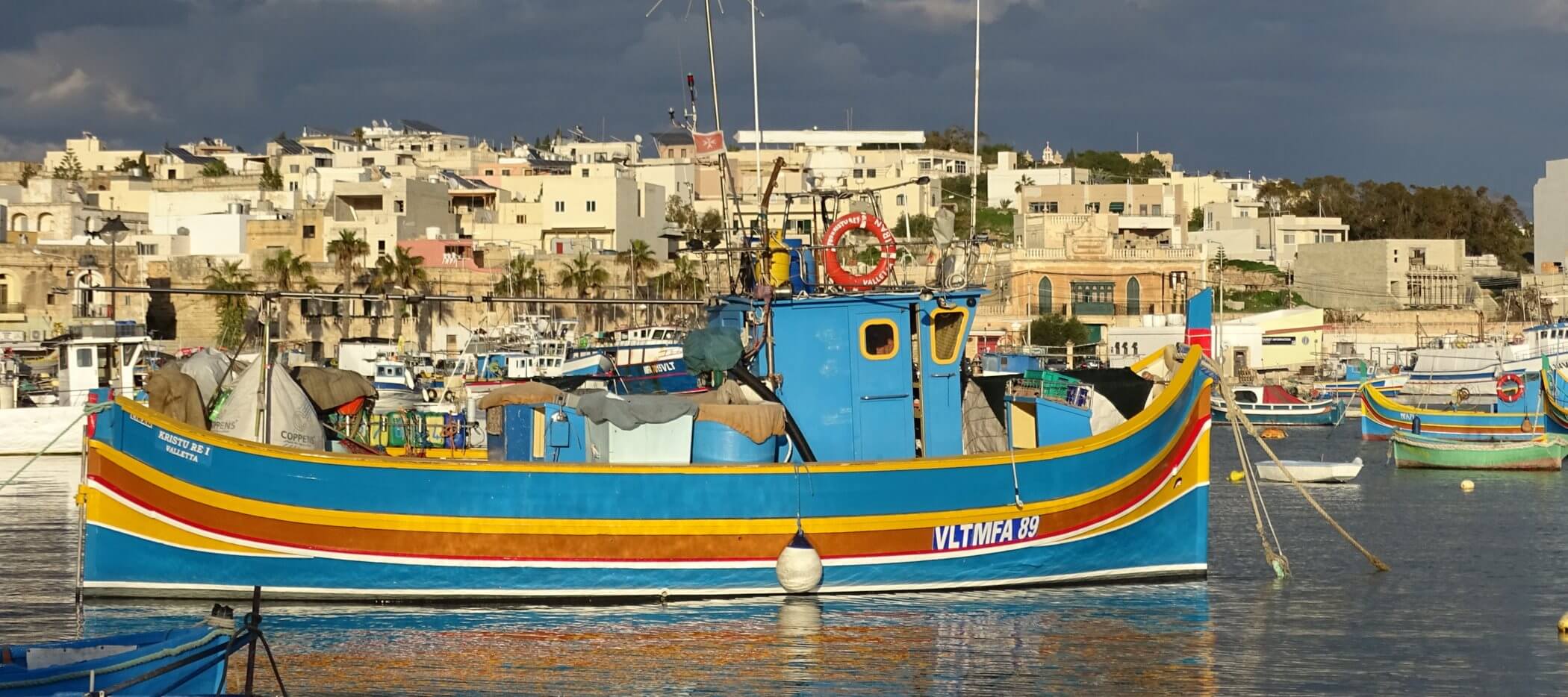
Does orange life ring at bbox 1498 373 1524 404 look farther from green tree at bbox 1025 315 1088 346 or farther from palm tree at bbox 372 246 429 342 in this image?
palm tree at bbox 372 246 429 342

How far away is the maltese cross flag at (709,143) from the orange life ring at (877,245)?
148 cm

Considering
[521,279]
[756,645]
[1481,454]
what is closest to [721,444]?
[756,645]

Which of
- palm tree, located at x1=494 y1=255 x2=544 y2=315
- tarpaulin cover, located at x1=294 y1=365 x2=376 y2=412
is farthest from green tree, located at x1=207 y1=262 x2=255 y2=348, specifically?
tarpaulin cover, located at x1=294 y1=365 x2=376 y2=412

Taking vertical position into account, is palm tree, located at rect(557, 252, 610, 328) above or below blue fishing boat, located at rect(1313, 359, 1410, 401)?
above

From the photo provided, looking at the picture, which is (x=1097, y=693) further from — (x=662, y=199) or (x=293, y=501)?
(x=662, y=199)

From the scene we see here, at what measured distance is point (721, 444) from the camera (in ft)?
62.3

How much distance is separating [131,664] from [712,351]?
25.8 feet

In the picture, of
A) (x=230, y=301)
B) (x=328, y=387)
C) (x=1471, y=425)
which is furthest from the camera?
(x=230, y=301)

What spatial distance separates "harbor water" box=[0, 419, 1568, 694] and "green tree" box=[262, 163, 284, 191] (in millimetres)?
68062

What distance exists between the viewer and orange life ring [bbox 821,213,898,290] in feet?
64.0

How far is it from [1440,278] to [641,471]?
72.8 metres

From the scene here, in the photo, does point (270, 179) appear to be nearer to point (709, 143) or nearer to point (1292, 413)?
point (1292, 413)

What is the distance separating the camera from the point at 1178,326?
224 ft

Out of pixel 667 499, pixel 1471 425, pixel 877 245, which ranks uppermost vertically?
pixel 877 245
